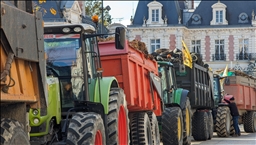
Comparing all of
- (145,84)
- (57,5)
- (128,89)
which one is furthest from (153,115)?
(57,5)

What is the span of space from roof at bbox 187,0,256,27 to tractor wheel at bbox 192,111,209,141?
72246mm

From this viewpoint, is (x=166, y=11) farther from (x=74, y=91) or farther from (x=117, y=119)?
(x=74, y=91)

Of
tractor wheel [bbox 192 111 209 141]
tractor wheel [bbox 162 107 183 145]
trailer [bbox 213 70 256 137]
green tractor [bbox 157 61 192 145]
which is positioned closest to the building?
trailer [bbox 213 70 256 137]

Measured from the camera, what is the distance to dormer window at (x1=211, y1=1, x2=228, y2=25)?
A: 98.6 metres

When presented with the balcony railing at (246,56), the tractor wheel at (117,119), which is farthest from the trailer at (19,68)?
the balcony railing at (246,56)

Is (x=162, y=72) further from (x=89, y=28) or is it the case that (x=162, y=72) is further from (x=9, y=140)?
(x=9, y=140)

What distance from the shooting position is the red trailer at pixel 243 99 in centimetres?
3581

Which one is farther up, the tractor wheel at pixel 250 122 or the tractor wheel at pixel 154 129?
the tractor wheel at pixel 154 129

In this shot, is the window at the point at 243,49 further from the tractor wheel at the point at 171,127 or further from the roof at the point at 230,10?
the tractor wheel at the point at 171,127

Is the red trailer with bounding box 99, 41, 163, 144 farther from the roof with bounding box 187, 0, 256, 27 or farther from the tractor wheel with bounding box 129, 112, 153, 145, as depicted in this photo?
the roof with bounding box 187, 0, 256, 27

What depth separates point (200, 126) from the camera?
2669 centimetres

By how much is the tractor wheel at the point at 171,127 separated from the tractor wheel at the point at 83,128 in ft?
28.1

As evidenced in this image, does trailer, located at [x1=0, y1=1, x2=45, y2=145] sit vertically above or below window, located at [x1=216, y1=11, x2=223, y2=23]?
Result: above

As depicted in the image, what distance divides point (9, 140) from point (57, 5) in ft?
192
